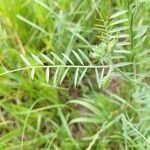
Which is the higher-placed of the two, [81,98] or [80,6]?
[80,6]

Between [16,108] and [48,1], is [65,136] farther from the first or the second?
[48,1]

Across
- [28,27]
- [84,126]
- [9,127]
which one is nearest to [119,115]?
[84,126]

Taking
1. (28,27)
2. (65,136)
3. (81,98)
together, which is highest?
(28,27)

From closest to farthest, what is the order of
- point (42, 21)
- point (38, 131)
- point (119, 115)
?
point (119, 115) → point (38, 131) → point (42, 21)

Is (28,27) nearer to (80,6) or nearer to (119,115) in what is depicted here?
(80,6)

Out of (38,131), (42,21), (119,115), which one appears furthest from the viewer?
(42,21)

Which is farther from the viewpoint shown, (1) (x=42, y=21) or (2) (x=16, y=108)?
(1) (x=42, y=21)
